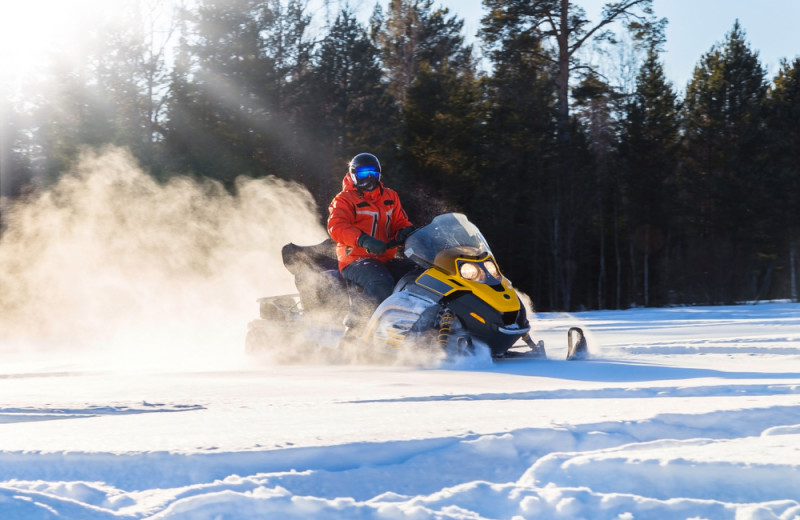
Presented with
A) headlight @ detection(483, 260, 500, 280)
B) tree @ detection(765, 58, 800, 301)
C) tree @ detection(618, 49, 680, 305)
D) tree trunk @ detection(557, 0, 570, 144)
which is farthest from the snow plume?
tree @ detection(765, 58, 800, 301)

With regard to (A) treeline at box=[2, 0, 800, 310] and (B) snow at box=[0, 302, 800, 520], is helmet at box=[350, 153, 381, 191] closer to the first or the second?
(B) snow at box=[0, 302, 800, 520]

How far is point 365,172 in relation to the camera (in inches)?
258

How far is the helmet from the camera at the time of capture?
655 cm

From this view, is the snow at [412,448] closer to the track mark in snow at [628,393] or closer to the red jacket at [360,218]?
the track mark in snow at [628,393]

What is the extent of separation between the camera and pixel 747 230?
29250 mm

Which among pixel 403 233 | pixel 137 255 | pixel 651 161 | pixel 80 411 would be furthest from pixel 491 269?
pixel 651 161

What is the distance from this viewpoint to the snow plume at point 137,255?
12992 millimetres

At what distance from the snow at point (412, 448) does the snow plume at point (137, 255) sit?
736cm

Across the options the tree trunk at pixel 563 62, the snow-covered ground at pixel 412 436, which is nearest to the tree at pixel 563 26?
the tree trunk at pixel 563 62

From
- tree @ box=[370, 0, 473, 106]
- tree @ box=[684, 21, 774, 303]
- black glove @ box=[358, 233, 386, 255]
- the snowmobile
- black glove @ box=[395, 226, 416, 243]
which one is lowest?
the snowmobile

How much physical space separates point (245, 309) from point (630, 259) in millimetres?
21415

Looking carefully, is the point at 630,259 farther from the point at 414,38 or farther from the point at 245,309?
the point at 245,309

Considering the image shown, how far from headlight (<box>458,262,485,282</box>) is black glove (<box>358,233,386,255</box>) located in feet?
1.92

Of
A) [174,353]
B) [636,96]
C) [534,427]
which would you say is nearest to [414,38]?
[636,96]
